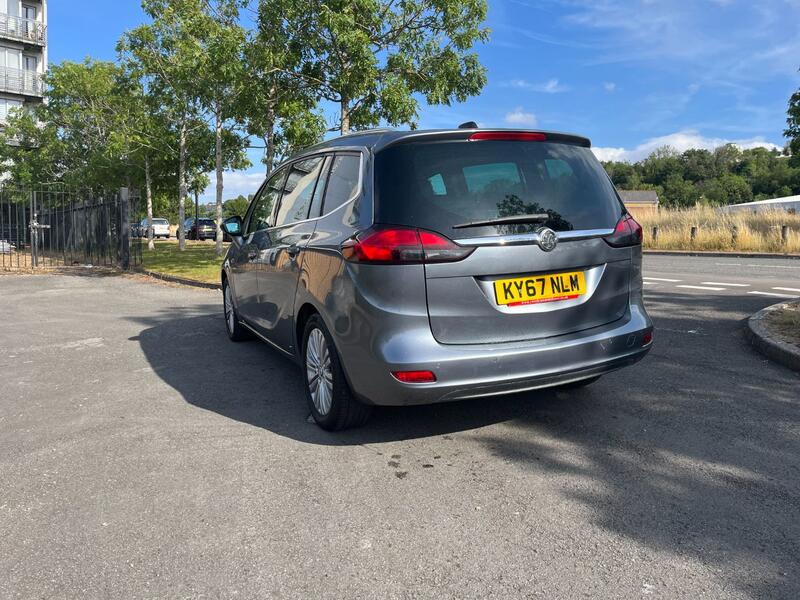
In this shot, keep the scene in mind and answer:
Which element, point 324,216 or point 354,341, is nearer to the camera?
point 354,341

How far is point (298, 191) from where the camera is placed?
496cm

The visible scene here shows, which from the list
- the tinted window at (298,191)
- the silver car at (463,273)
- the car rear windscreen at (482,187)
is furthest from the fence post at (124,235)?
the car rear windscreen at (482,187)

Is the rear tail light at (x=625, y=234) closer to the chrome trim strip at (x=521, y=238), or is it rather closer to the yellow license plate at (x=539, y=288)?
the chrome trim strip at (x=521, y=238)

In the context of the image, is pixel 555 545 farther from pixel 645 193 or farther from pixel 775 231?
pixel 645 193

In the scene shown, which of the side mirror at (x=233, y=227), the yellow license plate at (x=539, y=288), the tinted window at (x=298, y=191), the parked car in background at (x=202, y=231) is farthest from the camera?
the parked car in background at (x=202, y=231)

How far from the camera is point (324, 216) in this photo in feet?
13.8

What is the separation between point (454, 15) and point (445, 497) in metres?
13.6

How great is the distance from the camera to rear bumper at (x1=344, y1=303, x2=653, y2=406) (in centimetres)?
344

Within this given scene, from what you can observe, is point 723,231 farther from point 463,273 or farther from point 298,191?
point 463,273

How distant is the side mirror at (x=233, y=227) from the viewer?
20.8ft

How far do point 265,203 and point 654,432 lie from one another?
146 inches

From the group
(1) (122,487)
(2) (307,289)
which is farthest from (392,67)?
(1) (122,487)

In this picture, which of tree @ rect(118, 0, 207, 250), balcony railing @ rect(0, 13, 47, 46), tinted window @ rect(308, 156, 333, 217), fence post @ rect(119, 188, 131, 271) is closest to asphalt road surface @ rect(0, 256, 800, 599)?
tinted window @ rect(308, 156, 333, 217)

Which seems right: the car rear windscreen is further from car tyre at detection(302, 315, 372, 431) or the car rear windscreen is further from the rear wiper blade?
car tyre at detection(302, 315, 372, 431)
